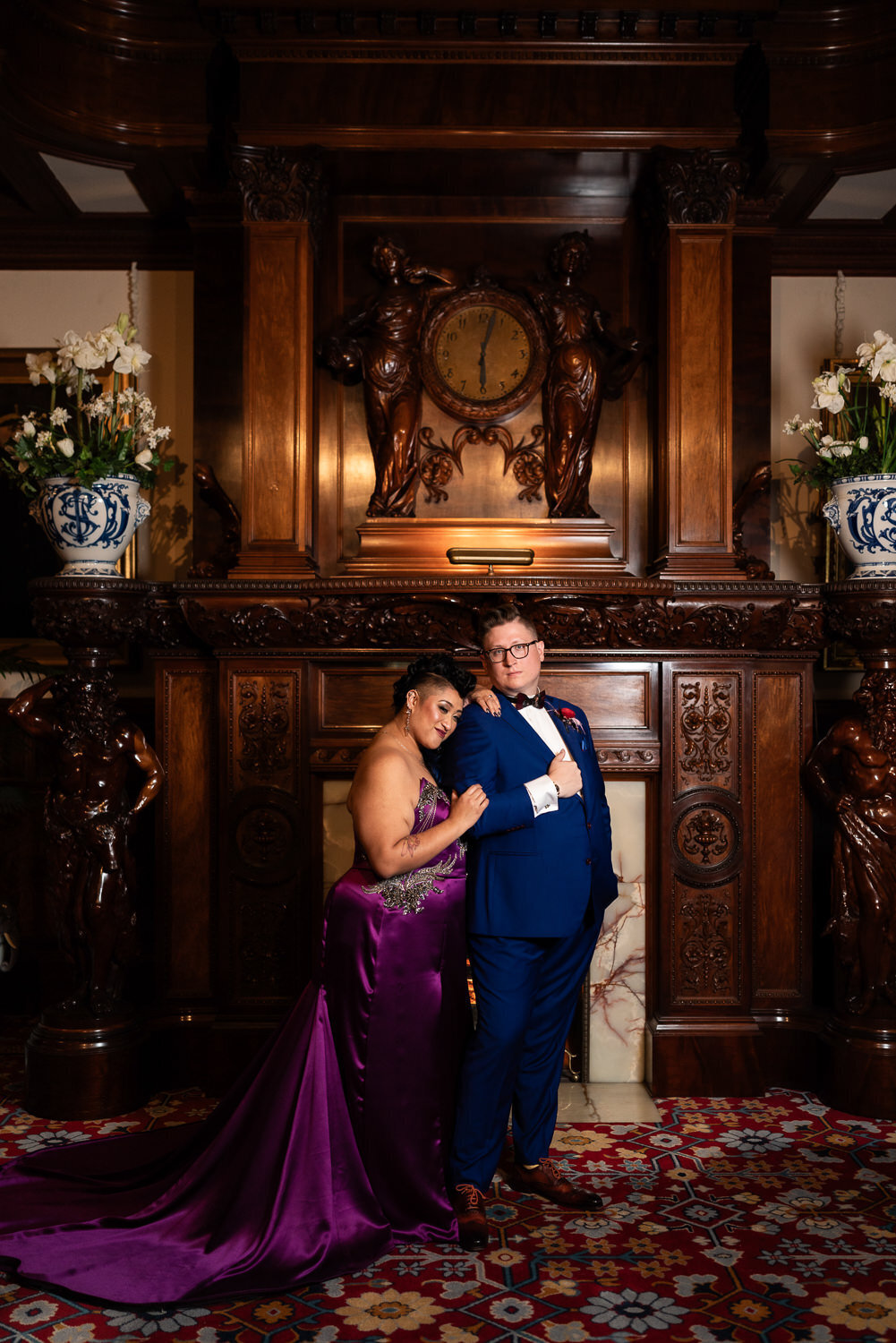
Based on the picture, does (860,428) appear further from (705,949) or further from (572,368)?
(705,949)

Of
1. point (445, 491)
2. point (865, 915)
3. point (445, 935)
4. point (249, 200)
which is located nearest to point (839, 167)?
point (445, 491)

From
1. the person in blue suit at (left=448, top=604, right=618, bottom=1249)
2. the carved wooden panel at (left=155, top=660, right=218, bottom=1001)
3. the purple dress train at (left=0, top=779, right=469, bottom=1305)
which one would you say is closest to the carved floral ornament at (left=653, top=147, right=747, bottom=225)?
the person in blue suit at (left=448, top=604, right=618, bottom=1249)

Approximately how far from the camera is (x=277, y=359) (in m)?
4.67

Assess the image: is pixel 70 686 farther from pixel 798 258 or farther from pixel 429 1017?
pixel 798 258

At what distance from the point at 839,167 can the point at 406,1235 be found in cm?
436

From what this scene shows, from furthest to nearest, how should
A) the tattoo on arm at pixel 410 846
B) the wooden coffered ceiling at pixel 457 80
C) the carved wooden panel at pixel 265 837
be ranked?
the carved wooden panel at pixel 265 837 → the wooden coffered ceiling at pixel 457 80 → the tattoo on arm at pixel 410 846

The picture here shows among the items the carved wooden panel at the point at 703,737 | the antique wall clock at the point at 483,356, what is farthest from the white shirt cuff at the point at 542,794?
the antique wall clock at the point at 483,356

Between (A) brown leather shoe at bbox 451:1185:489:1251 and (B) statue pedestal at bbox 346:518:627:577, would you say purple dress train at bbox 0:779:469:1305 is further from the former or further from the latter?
(B) statue pedestal at bbox 346:518:627:577

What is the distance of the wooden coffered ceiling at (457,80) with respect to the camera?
448 cm

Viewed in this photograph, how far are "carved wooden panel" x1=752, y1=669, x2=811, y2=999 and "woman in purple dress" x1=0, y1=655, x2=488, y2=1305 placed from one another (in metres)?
1.78

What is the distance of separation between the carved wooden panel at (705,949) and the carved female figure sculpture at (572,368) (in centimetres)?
172

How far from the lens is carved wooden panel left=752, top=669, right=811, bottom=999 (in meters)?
4.64

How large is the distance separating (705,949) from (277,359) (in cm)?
296

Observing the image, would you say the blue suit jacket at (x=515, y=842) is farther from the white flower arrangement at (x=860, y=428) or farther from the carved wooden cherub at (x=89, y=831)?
the white flower arrangement at (x=860, y=428)
